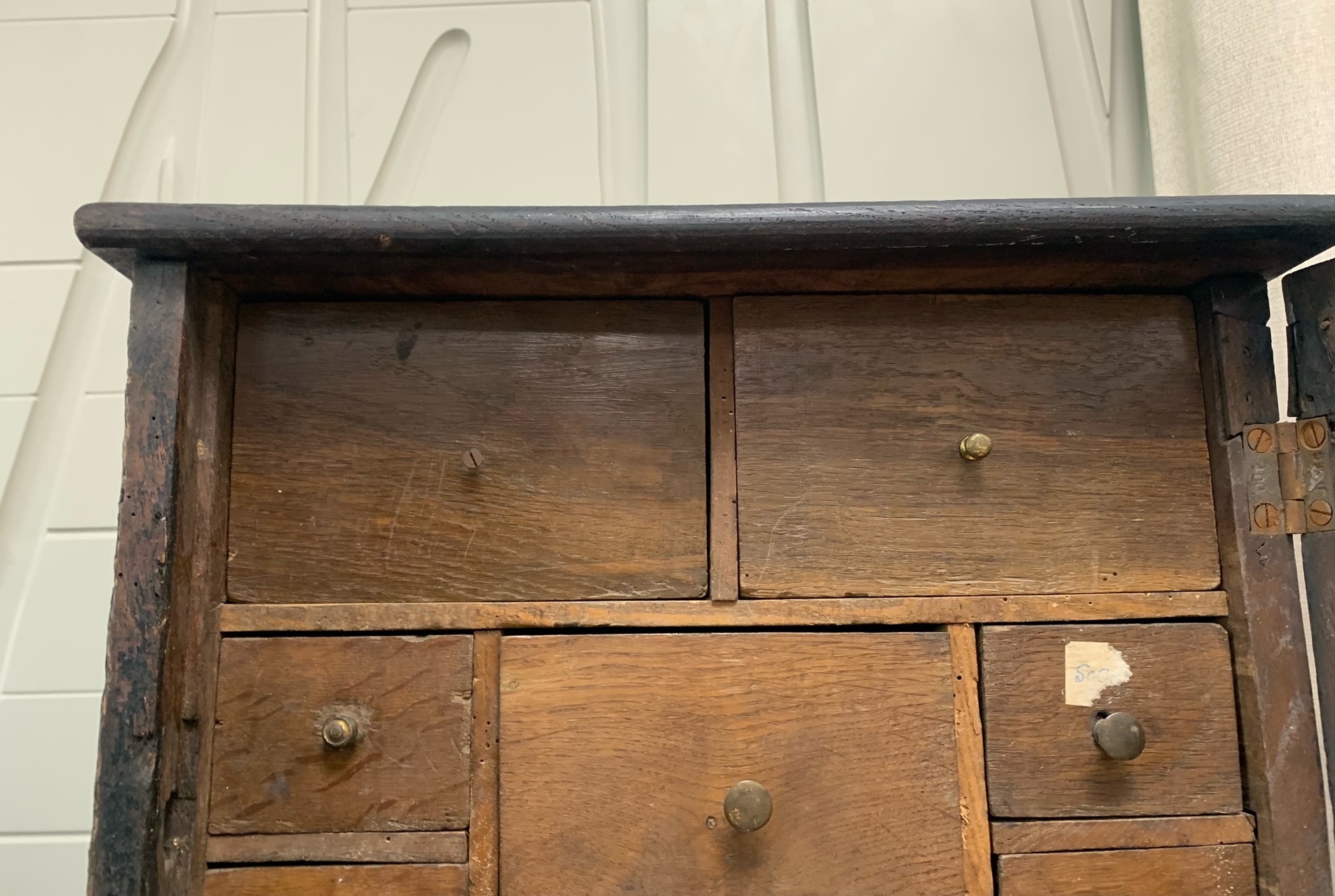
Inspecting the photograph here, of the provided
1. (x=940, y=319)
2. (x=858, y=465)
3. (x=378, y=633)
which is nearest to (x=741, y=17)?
Result: (x=940, y=319)

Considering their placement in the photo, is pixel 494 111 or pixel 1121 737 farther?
pixel 494 111

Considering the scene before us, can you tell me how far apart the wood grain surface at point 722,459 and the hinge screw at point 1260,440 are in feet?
1.48

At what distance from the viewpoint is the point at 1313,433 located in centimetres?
65

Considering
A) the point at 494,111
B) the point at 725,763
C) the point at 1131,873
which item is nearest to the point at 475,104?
the point at 494,111

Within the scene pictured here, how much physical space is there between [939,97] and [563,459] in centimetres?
90

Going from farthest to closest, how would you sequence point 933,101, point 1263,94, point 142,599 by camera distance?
point 933,101 → point 1263,94 → point 142,599

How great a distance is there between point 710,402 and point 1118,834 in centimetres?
50

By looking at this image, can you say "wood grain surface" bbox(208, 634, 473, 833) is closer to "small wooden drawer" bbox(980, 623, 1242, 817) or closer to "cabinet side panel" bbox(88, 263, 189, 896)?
"cabinet side panel" bbox(88, 263, 189, 896)

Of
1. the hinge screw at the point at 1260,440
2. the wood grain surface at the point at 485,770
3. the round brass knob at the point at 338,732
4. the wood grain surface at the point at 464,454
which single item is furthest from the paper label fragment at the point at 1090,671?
the round brass knob at the point at 338,732

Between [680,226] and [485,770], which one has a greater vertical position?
[680,226]

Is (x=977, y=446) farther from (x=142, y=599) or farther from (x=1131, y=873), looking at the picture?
(x=142, y=599)

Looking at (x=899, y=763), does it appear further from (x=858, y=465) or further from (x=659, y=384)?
(x=659, y=384)

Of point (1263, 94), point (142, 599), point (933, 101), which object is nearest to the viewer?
point (142, 599)

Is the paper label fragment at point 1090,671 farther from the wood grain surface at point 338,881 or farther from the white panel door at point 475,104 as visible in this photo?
the white panel door at point 475,104
